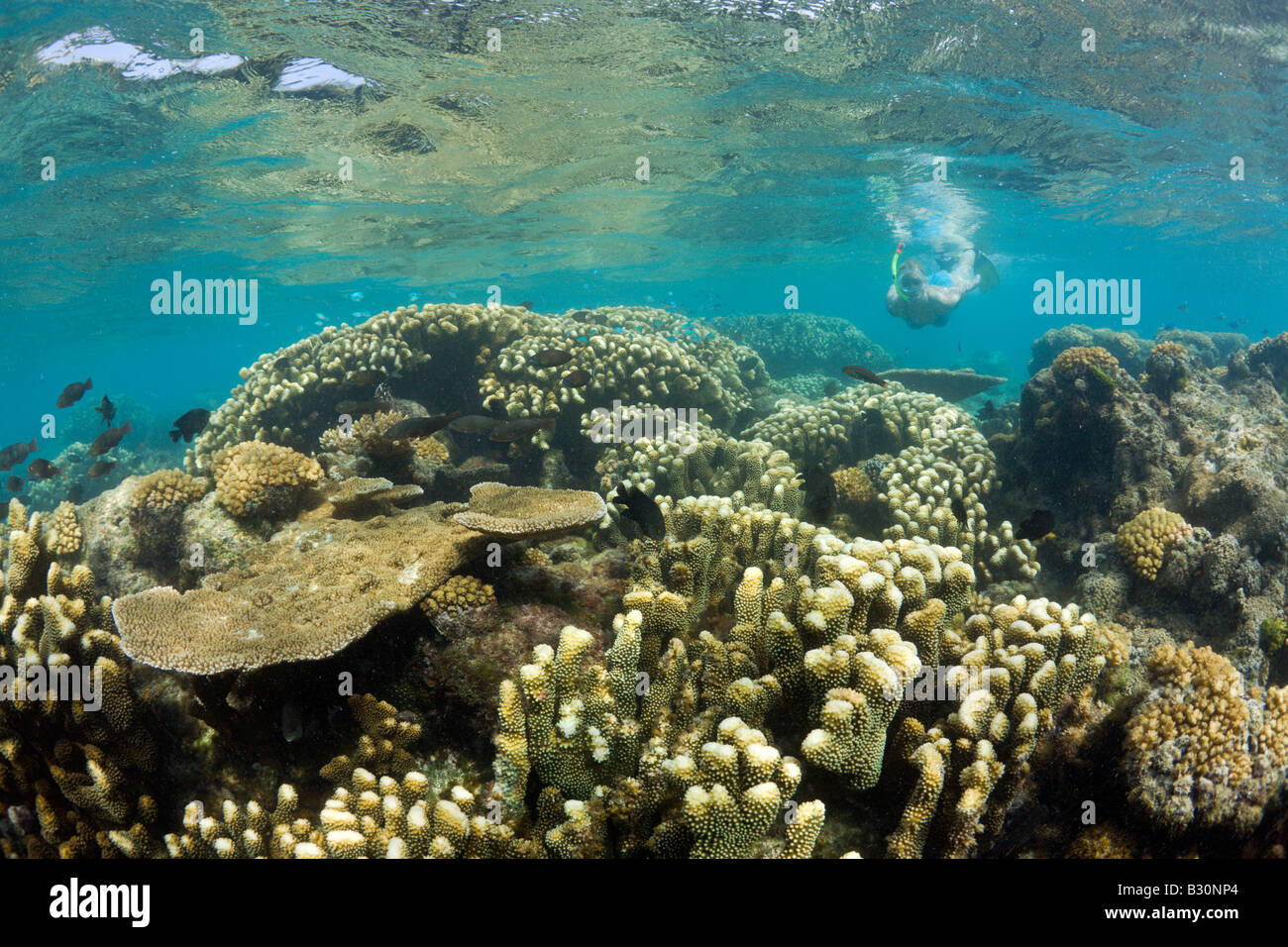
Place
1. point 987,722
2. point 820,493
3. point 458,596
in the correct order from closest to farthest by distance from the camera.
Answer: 1. point 987,722
2. point 458,596
3. point 820,493

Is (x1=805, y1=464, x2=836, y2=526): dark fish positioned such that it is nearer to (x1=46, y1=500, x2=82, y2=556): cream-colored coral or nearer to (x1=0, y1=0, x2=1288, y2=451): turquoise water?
(x1=46, y1=500, x2=82, y2=556): cream-colored coral

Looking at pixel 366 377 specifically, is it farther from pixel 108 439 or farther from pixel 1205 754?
pixel 1205 754

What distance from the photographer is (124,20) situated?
10.8 meters

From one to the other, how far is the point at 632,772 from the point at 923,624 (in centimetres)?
179

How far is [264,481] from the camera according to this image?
5.48 metres

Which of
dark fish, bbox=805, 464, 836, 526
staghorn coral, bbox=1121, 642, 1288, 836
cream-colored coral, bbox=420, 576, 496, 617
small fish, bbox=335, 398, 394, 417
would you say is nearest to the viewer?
staghorn coral, bbox=1121, 642, 1288, 836

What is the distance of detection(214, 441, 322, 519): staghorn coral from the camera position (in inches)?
215

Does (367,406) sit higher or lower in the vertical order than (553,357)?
lower

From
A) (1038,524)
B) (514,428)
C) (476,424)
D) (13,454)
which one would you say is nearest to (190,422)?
(476,424)

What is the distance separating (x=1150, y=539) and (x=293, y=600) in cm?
739

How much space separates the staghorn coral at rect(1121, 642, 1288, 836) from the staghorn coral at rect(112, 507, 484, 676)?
404cm

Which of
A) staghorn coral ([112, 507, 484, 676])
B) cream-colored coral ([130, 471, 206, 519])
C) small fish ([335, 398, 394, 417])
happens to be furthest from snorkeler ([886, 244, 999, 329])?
cream-colored coral ([130, 471, 206, 519])

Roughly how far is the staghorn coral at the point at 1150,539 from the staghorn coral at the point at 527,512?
Answer: 5.23 meters

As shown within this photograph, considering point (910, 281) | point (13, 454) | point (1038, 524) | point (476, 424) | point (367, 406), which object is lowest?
point (13, 454)
